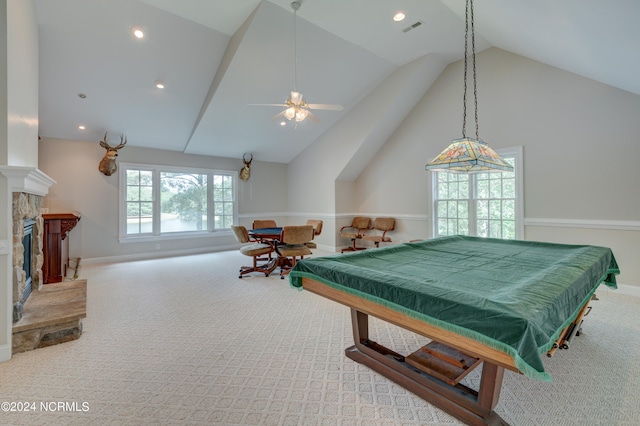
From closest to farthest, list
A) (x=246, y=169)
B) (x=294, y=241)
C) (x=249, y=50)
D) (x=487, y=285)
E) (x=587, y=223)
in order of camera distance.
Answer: (x=487, y=285) → (x=587, y=223) → (x=249, y=50) → (x=294, y=241) → (x=246, y=169)

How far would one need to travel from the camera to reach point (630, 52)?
8.73ft

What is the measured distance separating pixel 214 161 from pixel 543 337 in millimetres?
7625

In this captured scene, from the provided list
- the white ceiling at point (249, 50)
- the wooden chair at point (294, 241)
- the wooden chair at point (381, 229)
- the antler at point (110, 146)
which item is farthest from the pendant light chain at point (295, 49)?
the antler at point (110, 146)

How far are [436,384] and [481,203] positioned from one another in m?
4.39

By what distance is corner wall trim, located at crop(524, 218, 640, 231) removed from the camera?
3.85 m

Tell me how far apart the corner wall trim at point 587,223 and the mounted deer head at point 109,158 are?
7.87m

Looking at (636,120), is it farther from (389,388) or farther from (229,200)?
(229,200)

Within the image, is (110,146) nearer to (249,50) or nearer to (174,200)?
(174,200)

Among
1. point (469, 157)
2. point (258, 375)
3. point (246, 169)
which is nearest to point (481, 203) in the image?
point (469, 157)

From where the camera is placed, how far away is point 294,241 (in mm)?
4855

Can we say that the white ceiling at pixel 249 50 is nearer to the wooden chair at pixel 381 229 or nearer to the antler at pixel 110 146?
the antler at pixel 110 146

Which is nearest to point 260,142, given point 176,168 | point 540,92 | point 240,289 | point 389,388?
point 176,168

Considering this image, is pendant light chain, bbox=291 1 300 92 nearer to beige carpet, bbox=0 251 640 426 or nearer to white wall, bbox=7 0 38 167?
white wall, bbox=7 0 38 167

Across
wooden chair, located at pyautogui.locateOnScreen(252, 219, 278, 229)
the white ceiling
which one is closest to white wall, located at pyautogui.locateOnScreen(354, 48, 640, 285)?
the white ceiling
